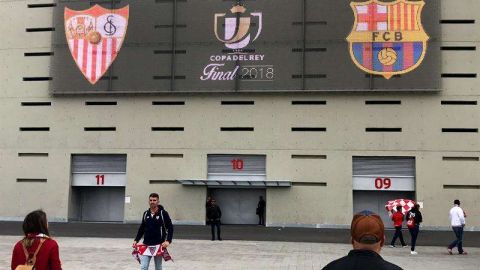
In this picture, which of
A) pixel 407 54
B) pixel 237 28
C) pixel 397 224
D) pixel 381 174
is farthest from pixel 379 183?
pixel 237 28

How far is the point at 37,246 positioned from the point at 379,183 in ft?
92.2

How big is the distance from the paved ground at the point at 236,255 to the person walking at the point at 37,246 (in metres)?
8.52

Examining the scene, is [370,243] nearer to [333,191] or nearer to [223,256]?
[223,256]

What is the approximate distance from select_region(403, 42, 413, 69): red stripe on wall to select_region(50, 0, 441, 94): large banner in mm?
58

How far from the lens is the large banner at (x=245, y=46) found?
30328 millimetres

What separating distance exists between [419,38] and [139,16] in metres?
17.2

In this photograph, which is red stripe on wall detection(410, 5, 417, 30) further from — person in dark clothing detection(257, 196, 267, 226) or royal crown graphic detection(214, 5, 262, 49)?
person in dark clothing detection(257, 196, 267, 226)

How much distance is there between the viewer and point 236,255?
15.7m

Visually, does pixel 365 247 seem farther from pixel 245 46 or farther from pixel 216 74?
pixel 245 46

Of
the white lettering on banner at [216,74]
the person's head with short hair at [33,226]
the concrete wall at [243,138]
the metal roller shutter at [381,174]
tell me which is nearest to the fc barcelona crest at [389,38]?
the concrete wall at [243,138]

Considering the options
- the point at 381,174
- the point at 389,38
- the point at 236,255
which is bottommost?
the point at 236,255

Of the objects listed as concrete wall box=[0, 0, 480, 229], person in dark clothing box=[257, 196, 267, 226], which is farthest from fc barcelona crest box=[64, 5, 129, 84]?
person in dark clothing box=[257, 196, 267, 226]

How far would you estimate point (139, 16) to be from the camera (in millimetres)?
32562

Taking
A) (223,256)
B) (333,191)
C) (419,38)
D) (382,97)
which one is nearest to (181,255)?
(223,256)
